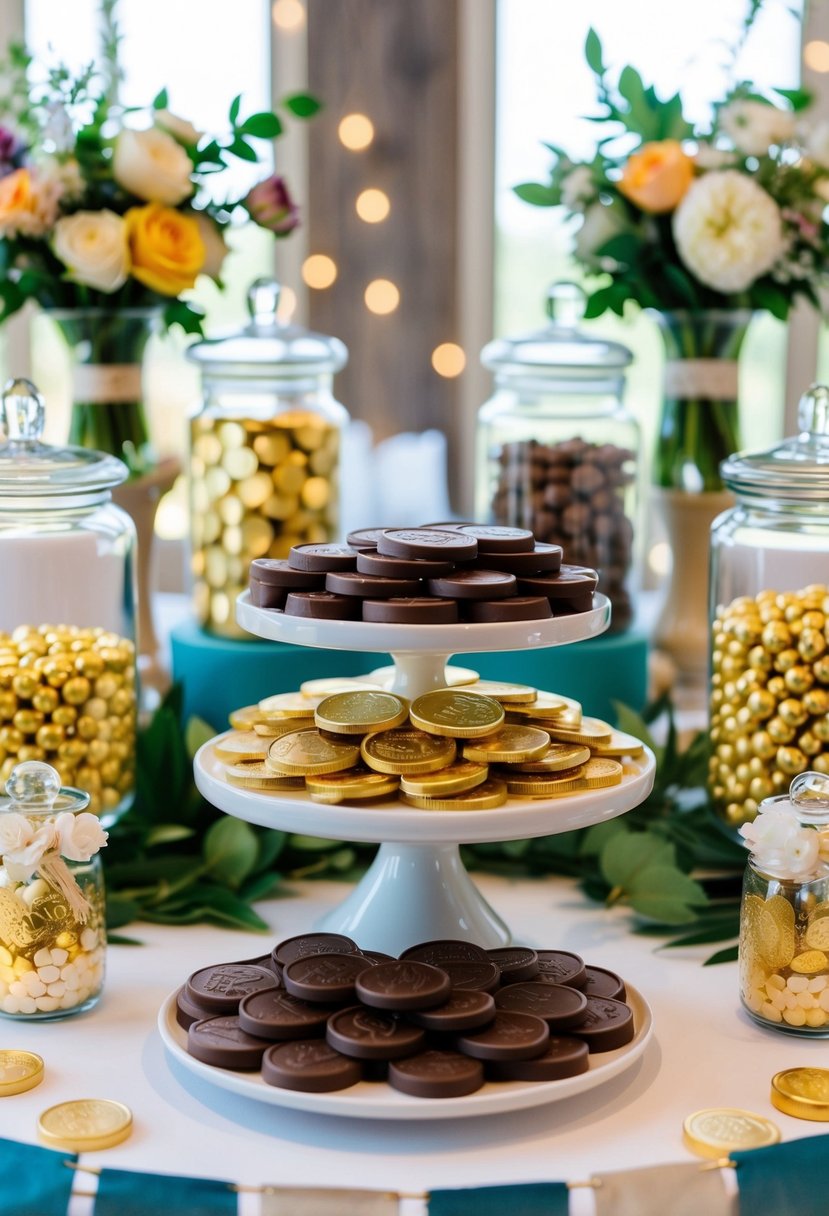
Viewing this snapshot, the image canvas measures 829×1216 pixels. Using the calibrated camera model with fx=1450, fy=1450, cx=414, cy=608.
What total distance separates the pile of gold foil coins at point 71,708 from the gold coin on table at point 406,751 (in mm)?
309

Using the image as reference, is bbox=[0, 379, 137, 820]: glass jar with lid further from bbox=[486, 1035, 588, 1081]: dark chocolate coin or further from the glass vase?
bbox=[486, 1035, 588, 1081]: dark chocolate coin

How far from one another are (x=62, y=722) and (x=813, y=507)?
0.64 metres

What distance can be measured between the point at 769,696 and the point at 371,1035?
0.48m

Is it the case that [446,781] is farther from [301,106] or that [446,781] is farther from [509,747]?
[301,106]

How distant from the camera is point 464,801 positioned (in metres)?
0.91

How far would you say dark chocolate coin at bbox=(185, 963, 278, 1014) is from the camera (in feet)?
3.02

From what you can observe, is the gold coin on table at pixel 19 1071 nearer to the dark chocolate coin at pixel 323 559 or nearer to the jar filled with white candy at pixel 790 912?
the dark chocolate coin at pixel 323 559

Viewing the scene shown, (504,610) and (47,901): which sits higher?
(504,610)

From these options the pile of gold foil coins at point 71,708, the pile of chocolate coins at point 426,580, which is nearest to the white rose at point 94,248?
the pile of gold foil coins at point 71,708

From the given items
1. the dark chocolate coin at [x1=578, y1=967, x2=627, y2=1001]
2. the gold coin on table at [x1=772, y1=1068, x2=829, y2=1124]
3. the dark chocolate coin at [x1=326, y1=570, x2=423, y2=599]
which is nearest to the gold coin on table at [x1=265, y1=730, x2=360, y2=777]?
the dark chocolate coin at [x1=326, y1=570, x2=423, y2=599]

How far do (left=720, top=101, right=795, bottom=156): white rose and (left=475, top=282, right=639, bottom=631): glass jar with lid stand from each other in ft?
0.76

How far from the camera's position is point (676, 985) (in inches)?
42.3

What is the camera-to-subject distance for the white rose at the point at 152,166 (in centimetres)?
142

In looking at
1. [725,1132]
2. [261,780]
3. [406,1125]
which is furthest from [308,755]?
[725,1132]
